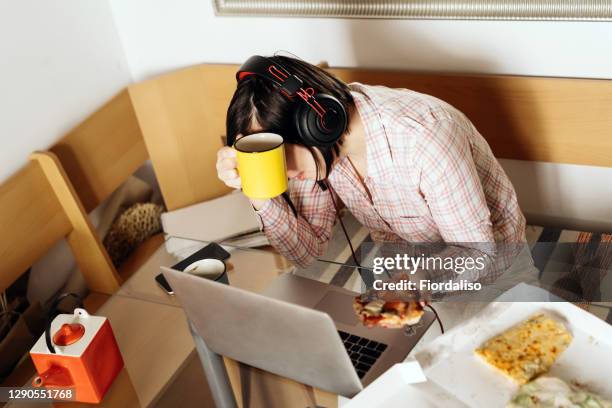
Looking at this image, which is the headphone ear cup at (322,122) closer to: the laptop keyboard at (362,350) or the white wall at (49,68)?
the laptop keyboard at (362,350)

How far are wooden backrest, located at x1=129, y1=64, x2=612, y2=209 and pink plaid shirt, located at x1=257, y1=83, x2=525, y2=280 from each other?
0.37 metres

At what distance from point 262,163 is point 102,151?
41.2 inches

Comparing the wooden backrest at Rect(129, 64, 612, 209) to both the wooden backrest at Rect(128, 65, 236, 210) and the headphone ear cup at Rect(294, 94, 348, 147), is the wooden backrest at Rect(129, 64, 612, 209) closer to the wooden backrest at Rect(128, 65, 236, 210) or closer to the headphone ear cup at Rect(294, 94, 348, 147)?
the wooden backrest at Rect(128, 65, 236, 210)

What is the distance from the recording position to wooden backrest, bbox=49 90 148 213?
1.86 metres

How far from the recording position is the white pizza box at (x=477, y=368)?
87 centimetres

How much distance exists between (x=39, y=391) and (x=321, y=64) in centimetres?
114

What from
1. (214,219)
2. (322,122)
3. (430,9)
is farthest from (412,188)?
(214,219)

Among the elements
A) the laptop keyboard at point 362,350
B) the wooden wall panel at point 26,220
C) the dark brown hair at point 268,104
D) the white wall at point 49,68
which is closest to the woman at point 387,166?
the dark brown hair at point 268,104

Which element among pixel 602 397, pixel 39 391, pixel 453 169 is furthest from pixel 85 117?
pixel 602 397

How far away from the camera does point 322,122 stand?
1.13 meters

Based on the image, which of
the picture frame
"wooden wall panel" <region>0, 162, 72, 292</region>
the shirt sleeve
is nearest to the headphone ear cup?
the shirt sleeve

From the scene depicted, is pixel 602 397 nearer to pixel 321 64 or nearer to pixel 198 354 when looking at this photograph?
pixel 198 354

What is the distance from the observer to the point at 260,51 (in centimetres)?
198

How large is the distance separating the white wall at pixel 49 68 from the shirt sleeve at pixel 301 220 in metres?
0.77
